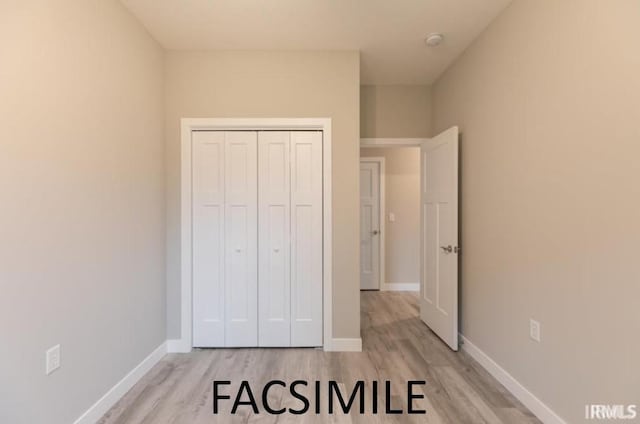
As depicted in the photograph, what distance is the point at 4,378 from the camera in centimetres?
124

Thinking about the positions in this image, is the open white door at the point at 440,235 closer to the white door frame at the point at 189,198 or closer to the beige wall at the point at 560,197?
the beige wall at the point at 560,197

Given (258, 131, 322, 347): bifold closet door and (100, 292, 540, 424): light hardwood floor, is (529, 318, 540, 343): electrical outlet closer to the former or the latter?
(100, 292, 540, 424): light hardwood floor

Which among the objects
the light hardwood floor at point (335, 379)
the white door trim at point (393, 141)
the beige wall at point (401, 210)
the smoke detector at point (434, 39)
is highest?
the smoke detector at point (434, 39)

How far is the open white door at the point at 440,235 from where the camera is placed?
2543mm

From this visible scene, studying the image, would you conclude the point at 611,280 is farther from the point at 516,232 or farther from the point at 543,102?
the point at 543,102

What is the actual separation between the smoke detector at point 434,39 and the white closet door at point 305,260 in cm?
132

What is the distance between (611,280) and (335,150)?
6.19ft

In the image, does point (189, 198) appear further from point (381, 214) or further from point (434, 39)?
point (381, 214)

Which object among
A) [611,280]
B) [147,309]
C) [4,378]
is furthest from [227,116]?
[611,280]

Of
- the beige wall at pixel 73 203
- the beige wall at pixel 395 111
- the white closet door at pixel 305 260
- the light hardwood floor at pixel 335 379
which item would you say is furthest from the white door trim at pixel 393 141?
the beige wall at pixel 73 203

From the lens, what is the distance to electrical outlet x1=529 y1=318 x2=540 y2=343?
176 centimetres

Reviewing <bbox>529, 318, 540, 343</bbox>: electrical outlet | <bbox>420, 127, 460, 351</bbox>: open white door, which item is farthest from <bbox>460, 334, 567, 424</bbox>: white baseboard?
<bbox>529, 318, 540, 343</bbox>: electrical outlet

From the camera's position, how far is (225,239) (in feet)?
8.54

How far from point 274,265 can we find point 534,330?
1905 mm
